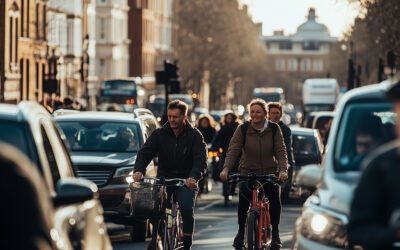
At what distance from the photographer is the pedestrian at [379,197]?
4.65m

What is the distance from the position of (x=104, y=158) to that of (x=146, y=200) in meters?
5.92

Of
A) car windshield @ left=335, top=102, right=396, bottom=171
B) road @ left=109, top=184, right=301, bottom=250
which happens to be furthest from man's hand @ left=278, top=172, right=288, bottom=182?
car windshield @ left=335, top=102, right=396, bottom=171

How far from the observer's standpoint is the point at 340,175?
7.98 m

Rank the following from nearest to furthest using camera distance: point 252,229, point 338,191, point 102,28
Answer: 1. point 338,191
2. point 252,229
3. point 102,28

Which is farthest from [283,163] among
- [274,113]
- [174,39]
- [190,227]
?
[174,39]

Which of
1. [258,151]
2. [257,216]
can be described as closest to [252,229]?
[257,216]

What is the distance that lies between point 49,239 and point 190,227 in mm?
7010

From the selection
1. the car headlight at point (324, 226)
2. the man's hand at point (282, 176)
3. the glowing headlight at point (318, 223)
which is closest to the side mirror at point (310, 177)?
the car headlight at point (324, 226)

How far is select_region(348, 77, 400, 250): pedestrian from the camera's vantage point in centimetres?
465

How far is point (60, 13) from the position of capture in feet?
263

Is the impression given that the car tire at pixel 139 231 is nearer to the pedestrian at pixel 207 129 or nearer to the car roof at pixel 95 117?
the car roof at pixel 95 117

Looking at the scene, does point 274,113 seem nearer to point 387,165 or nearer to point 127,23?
point 387,165

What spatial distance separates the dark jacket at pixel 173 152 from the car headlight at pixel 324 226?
13.5 ft

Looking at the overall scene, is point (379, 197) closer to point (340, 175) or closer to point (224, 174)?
point (340, 175)
